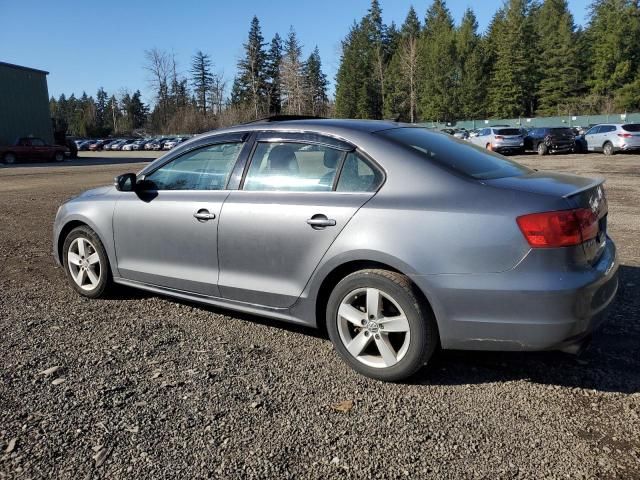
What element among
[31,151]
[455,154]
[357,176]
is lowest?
[357,176]

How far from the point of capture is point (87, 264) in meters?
5.05

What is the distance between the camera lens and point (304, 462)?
260cm

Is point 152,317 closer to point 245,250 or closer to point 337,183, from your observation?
point 245,250

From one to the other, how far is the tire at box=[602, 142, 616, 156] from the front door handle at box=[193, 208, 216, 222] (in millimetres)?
28001

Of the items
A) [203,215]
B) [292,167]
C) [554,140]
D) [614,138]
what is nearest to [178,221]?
[203,215]

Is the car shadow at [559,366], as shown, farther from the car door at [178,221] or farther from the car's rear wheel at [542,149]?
the car's rear wheel at [542,149]

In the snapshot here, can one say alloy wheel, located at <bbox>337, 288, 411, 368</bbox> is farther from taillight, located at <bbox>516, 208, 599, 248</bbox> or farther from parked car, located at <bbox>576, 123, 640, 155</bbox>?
parked car, located at <bbox>576, 123, 640, 155</bbox>

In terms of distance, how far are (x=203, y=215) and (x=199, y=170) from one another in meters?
0.48

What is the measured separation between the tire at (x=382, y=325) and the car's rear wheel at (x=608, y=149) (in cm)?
2804

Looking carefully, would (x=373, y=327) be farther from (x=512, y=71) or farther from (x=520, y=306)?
(x=512, y=71)

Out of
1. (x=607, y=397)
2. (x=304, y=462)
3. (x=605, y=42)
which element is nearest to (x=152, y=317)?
(x=304, y=462)

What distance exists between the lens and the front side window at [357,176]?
3473mm

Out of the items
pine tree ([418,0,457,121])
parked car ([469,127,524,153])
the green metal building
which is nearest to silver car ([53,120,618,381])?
parked car ([469,127,524,153])

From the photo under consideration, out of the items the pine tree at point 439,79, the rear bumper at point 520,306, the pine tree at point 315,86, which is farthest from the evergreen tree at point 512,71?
the rear bumper at point 520,306
